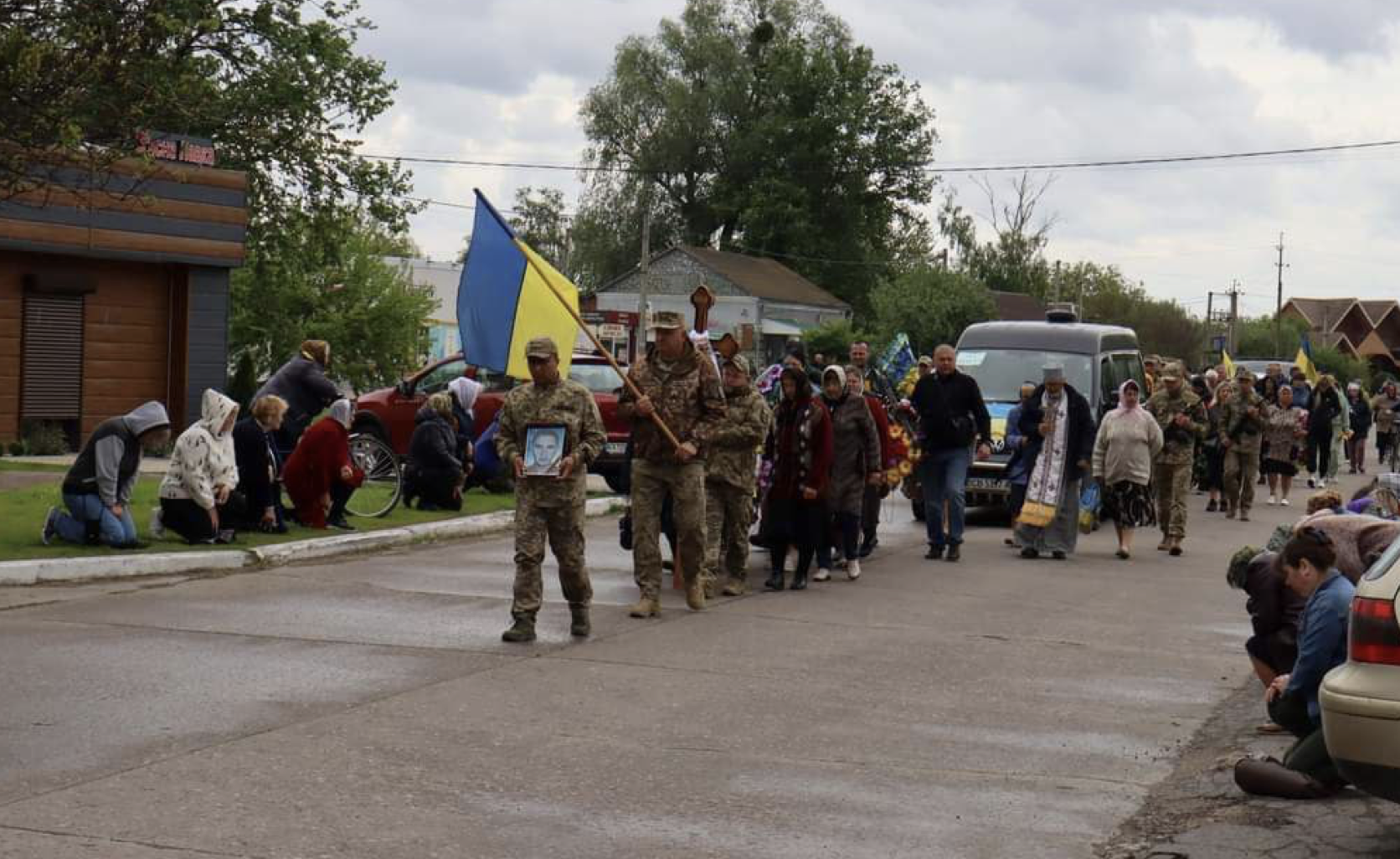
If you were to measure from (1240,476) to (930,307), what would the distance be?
4956 cm

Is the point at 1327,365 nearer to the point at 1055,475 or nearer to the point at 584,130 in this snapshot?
the point at 584,130

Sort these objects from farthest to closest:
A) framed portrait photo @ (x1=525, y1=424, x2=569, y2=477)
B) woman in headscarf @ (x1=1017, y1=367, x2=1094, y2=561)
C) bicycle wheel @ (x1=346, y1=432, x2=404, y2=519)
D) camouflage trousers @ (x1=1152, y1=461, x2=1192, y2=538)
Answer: camouflage trousers @ (x1=1152, y1=461, x2=1192, y2=538) → bicycle wheel @ (x1=346, y1=432, x2=404, y2=519) → woman in headscarf @ (x1=1017, y1=367, x2=1094, y2=561) → framed portrait photo @ (x1=525, y1=424, x2=569, y2=477)

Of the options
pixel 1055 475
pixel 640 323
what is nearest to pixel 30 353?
pixel 1055 475

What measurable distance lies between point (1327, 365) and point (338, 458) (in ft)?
255

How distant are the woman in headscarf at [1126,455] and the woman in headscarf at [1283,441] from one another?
830 cm

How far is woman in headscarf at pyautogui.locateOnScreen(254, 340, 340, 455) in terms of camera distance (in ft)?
57.6

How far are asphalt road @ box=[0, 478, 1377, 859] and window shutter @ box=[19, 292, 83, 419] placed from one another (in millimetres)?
13981

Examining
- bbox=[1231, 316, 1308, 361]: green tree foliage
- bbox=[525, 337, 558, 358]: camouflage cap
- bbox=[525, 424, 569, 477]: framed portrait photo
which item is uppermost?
bbox=[1231, 316, 1308, 361]: green tree foliage

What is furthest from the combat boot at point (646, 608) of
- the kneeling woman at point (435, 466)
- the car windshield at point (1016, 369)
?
the car windshield at point (1016, 369)

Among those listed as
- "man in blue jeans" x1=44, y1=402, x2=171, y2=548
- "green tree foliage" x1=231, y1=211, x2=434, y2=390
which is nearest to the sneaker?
"man in blue jeans" x1=44, y1=402, x2=171, y2=548

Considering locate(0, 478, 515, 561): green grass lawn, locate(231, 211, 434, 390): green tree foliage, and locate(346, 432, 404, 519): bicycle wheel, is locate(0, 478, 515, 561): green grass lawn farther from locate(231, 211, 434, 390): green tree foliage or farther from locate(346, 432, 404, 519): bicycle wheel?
locate(231, 211, 434, 390): green tree foliage

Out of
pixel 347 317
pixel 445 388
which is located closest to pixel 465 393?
pixel 445 388

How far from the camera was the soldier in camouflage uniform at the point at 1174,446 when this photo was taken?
19.0 meters

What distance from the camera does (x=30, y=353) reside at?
87.5ft
